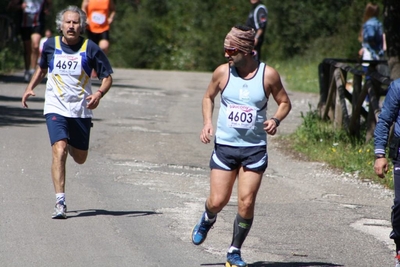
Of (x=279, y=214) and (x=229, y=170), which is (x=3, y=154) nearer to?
(x=279, y=214)

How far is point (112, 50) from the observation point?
1972 inches

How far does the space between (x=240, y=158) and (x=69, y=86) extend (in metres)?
2.42

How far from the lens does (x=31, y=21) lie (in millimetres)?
19422

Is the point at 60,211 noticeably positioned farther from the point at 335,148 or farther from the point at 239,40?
the point at 335,148

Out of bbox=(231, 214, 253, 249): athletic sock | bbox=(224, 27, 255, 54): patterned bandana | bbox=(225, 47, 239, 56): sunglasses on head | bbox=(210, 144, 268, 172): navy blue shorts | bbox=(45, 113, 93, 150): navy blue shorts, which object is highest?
bbox=(224, 27, 255, 54): patterned bandana

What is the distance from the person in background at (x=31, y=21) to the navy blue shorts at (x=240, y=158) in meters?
12.9

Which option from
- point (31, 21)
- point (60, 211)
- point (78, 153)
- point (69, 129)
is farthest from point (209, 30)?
point (60, 211)

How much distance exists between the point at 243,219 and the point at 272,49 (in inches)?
1193

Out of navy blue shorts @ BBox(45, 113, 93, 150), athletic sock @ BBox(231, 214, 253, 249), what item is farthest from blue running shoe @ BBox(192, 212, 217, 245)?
navy blue shorts @ BBox(45, 113, 93, 150)

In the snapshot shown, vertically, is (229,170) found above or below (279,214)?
above

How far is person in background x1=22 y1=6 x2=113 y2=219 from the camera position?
28.4 ft

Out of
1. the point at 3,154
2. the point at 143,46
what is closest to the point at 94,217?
the point at 3,154

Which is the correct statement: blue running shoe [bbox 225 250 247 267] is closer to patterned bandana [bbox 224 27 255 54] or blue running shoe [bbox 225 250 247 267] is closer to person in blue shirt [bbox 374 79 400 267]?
person in blue shirt [bbox 374 79 400 267]

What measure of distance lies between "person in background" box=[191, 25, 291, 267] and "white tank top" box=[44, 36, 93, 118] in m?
2.09
